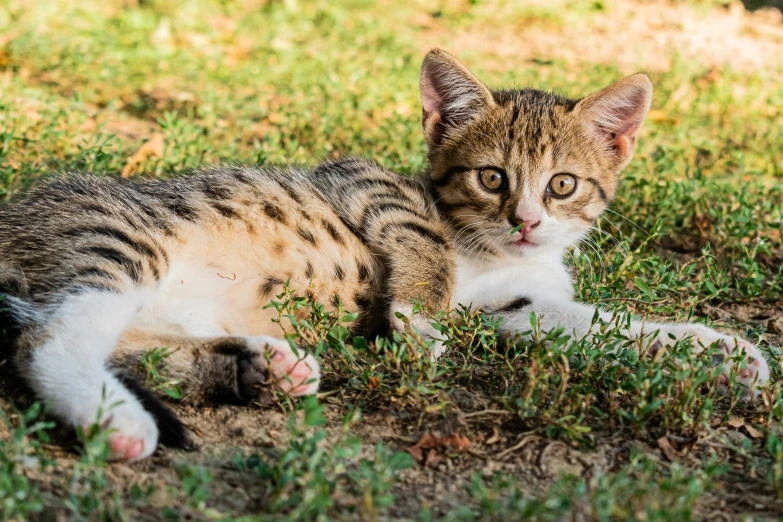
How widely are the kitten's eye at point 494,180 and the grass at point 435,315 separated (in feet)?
2.36

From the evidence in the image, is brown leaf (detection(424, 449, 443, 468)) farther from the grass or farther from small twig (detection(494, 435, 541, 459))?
small twig (detection(494, 435, 541, 459))

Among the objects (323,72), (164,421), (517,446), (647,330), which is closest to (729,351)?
(647,330)

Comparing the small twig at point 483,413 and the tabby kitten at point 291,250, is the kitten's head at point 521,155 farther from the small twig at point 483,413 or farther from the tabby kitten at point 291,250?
the small twig at point 483,413

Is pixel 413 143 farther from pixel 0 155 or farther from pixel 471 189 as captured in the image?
pixel 0 155

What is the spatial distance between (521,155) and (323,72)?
373 centimetres

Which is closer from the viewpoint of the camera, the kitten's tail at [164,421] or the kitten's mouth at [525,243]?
the kitten's tail at [164,421]

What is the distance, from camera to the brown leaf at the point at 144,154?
17.2 ft

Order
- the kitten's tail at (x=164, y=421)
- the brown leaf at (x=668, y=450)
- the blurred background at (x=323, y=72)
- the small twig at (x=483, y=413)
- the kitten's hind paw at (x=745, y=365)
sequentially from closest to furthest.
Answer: the kitten's tail at (x=164, y=421)
the brown leaf at (x=668, y=450)
the small twig at (x=483, y=413)
the kitten's hind paw at (x=745, y=365)
the blurred background at (x=323, y=72)

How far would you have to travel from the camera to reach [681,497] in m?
2.43

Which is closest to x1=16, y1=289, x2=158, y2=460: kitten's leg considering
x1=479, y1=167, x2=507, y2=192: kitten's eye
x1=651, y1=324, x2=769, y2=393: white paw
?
x1=479, y1=167, x2=507, y2=192: kitten's eye

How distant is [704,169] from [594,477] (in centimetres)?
414

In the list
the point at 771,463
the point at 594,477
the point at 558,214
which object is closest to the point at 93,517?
the point at 594,477

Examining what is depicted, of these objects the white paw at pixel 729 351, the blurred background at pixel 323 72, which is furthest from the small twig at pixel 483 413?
the blurred background at pixel 323 72

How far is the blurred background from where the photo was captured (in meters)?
5.62
